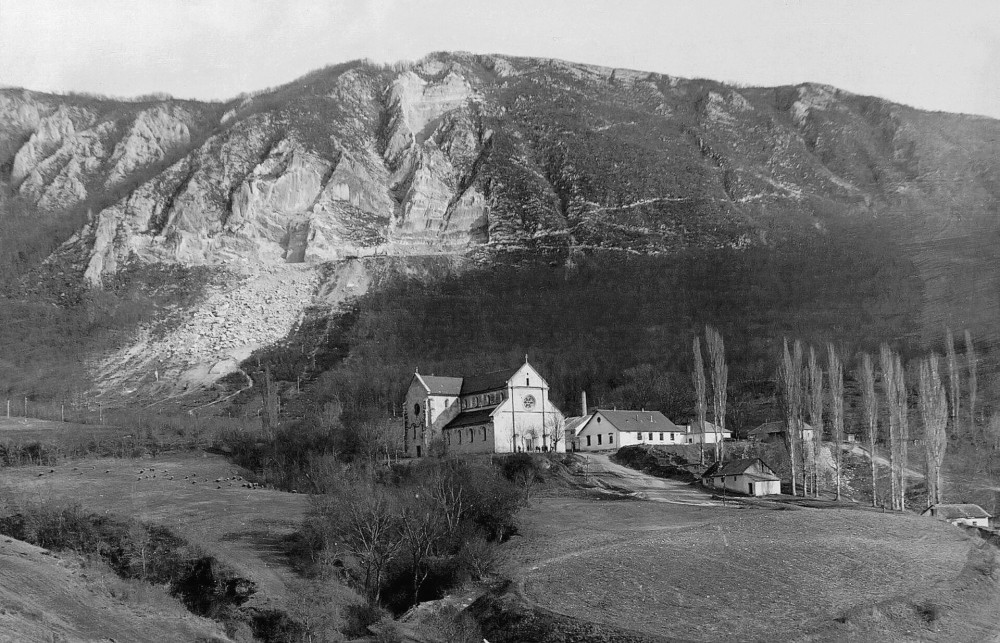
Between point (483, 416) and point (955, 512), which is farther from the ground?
point (483, 416)

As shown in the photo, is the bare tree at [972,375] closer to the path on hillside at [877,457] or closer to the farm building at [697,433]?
the path on hillside at [877,457]

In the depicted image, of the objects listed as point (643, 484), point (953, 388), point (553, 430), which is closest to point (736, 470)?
point (643, 484)

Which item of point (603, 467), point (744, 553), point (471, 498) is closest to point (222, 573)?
point (471, 498)

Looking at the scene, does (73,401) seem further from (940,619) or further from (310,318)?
(940,619)

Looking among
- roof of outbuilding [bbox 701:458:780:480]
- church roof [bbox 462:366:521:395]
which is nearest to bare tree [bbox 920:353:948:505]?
roof of outbuilding [bbox 701:458:780:480]

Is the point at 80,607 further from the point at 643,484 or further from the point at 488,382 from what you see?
the point at 488,382

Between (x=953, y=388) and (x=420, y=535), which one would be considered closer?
(x=420, y=535)

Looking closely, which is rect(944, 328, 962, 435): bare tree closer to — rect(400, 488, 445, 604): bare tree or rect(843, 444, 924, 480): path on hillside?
rect(843, 444, 924, 480): path on hillside

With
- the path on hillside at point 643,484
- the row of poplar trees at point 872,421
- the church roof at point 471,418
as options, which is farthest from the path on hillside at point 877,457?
the church roof at point 471,418
